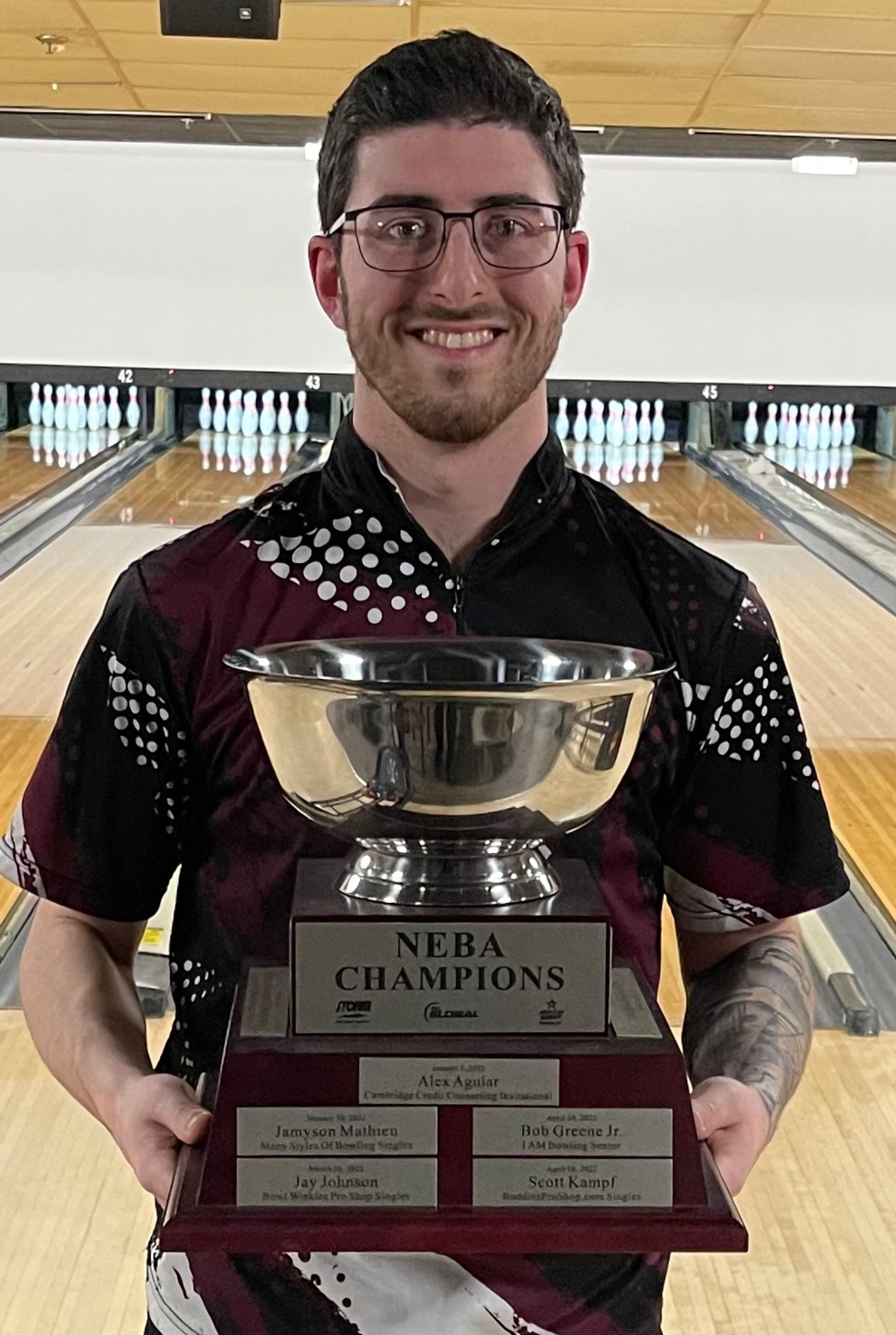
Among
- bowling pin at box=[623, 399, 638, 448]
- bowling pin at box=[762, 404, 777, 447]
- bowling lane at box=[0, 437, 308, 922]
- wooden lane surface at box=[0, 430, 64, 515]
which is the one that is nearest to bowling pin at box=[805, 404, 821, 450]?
bowling pin at box=[762, 404, 777, 447]

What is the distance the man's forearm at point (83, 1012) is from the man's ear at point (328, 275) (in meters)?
0.55

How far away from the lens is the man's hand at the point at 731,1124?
3.62ft

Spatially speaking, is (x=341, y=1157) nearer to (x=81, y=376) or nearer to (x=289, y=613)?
(x=289, y=613)

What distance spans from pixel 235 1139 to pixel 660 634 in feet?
1.84

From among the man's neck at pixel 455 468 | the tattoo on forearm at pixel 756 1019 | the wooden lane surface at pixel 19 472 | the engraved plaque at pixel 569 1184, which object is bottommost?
the wooden lane surface at pixel 19 472

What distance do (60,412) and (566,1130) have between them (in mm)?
8577

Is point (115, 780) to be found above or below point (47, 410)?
above

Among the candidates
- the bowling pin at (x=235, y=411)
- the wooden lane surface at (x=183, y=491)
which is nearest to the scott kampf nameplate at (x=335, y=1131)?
the wooden lane surface at (x=183, y=491)

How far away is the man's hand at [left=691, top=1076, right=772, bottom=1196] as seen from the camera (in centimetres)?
110

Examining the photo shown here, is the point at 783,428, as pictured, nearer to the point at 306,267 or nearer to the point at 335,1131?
the point at 306,267

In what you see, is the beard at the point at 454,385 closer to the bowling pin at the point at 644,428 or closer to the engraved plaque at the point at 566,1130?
the engraved plaque at the point at 566,1130

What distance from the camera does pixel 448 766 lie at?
3.30 feet

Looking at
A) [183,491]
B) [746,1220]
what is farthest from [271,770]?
[183,491]

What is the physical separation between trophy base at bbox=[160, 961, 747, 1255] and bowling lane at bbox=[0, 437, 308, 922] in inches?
84.1
